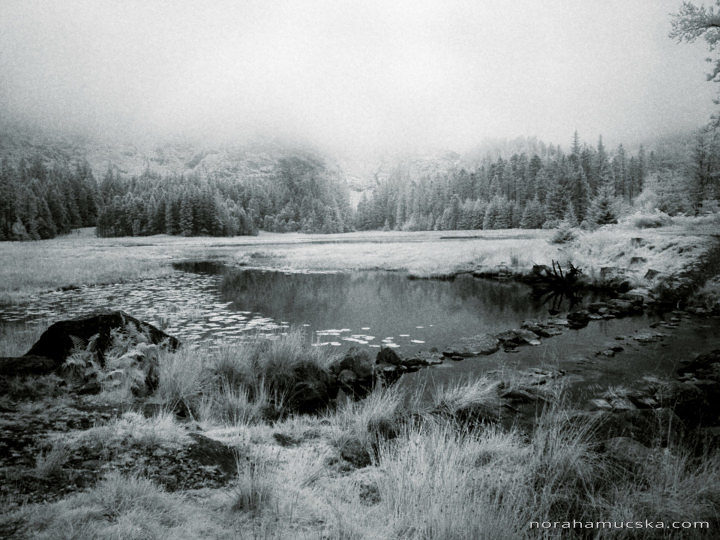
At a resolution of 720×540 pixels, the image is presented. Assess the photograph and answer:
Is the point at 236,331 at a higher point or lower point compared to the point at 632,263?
lower

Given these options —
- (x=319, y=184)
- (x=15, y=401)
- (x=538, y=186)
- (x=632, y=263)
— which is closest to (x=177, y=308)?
(x=15, y=401)

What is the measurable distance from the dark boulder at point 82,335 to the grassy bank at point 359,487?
7.72 ft

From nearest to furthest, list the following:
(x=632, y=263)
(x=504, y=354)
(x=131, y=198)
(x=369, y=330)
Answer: (x=504, y=354)
(x=369, y=330)
(x=632, y=263)
(x=131, y=198)

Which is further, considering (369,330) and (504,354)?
(369,330)

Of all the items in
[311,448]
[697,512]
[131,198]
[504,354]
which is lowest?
[504,354]

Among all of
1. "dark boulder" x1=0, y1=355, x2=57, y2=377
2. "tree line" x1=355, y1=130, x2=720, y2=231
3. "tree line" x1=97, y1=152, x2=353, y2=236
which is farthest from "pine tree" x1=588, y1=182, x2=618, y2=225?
"tree line" x1=97, y1=152, x2=353, y2=236

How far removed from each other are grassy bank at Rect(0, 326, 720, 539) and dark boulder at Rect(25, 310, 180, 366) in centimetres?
235

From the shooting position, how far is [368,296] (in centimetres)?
2266

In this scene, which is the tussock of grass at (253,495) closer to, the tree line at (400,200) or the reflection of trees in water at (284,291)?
the reflection of trees in water at (284,291)

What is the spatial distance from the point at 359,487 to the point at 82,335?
290 inches

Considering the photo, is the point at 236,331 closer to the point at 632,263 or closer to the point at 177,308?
the point at 177,308

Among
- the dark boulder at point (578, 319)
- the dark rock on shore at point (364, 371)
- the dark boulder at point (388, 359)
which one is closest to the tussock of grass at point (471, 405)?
the dark rock on shore at point (364, 371)

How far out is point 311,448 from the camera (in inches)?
207

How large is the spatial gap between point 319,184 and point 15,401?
16914 cm
